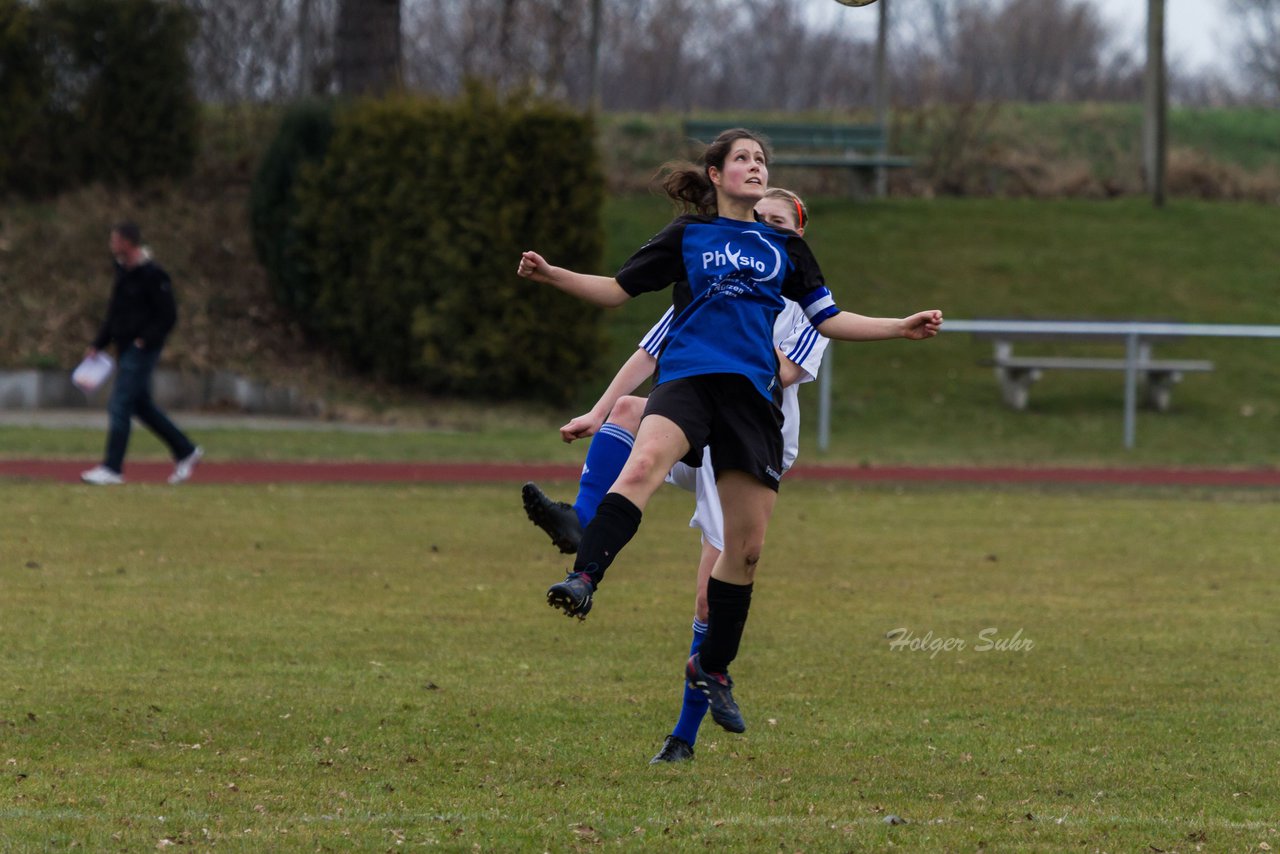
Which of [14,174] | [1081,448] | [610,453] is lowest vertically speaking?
[1081,448]

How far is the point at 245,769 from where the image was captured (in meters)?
5.57

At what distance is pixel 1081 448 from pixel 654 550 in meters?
9.78

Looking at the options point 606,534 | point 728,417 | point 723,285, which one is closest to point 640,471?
point 606,534

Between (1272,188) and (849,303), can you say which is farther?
(1272,188)

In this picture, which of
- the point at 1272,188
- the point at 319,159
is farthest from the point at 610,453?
the point at 1272,188

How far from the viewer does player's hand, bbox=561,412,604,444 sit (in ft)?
20.5

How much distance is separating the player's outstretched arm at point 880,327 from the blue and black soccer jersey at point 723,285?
0.11m

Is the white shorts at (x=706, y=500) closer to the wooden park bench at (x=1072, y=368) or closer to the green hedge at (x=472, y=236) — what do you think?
the green hedge at (x=472, y=236)

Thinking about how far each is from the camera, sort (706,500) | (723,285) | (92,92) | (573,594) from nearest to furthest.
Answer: (573,594)
(723,285)
(706,500)
(92,92)

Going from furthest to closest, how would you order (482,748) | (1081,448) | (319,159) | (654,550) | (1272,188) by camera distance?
1. (1272,188)
2. (319,159)
3. (1081,448)
4. (654,550)
5. (482,748)

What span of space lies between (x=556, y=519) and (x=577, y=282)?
0.82 metres

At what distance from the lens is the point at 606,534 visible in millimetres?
5480

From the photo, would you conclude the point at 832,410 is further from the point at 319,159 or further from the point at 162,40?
the point at 162,40

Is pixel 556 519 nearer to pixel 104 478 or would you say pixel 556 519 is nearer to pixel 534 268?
pixel 534 268
